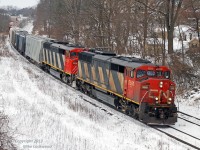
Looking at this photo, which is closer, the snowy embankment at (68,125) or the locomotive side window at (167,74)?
the snowy embankment at (68,125)

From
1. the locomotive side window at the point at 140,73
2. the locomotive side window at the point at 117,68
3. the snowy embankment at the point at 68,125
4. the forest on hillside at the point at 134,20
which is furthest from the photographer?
the forest on hillside at the point at 134,20

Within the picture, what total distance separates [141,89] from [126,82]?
5.58ft

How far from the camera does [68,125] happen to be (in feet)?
51.2

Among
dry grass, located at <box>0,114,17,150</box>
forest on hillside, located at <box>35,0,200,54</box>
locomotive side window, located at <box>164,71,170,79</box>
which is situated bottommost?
dry grass, located at <box>0,114,17,150</box>

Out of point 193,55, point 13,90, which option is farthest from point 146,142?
point 193,55

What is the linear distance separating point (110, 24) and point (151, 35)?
8978 mm

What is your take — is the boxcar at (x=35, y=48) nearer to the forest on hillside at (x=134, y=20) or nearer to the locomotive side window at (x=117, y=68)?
the forest on hillside at (x=134, y=20)

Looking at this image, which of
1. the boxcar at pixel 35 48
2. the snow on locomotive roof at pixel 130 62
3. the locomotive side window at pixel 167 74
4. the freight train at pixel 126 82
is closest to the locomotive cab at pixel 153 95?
the freight train at pixel 126 82

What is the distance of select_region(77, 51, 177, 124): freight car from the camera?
55.3 ft

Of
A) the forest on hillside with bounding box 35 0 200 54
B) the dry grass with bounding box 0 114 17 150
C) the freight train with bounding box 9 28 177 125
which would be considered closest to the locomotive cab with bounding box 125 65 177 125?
the freight train with bounding box 9 28 177 125

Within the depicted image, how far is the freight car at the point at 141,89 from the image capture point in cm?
1684

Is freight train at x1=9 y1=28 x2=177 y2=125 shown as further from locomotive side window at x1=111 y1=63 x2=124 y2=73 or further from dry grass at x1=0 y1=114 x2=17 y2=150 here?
dry grass at x1=0 y1=114 x2=17 y2=150

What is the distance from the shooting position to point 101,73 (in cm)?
2202

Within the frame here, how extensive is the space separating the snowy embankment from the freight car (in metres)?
0.65
